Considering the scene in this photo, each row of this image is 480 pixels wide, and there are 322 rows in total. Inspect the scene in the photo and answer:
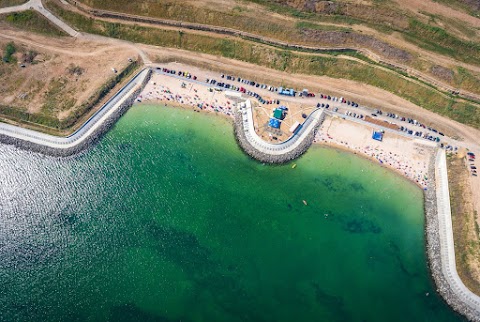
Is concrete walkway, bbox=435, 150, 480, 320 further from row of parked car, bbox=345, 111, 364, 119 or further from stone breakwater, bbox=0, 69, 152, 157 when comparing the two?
stone breakwater, bbox=0, 69, 152, 157

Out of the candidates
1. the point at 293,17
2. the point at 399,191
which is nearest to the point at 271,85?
the point at 293,17

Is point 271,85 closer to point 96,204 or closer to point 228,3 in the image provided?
point 228,3

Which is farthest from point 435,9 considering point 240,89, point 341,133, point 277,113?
point 240,89

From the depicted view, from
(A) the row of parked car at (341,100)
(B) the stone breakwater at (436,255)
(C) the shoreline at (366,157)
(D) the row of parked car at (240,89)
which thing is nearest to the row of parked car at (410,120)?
(A) the row of parked car at (341,100)

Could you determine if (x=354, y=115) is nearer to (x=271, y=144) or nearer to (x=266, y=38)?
(x=271, y=144)

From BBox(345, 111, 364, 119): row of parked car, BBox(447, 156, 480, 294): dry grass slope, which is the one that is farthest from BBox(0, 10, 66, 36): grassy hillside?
BBox(447, 156, 480, 294): dry grass slope

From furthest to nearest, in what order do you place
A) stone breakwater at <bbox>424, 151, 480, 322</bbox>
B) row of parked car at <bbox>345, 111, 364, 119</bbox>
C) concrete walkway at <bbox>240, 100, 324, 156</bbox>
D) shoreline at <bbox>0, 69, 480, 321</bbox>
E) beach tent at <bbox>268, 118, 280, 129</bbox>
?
row of parked car at <bbox>345, 111, 364, 119</bbox>, beach tent at <bbox>268, 118, 280, 129</bbox>, concrete walkway at <bbox>240, 100, 324, 156</bbox>, shoreline at <bbox>0, 69, 480, 321</bbox>, stone breakwater at <bbox>424, 151, 480, 322</bbox>

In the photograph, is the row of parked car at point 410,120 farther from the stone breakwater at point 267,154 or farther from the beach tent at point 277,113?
the beach tent at point 277,113
